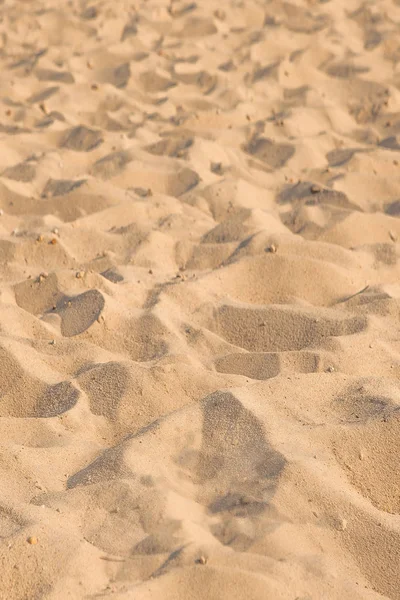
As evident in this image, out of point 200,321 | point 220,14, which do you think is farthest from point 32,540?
A: point 220,14

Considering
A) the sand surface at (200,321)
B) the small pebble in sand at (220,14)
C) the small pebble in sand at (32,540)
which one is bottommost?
the small pebble in sand at (220,14)

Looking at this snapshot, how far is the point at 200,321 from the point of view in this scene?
2.76 m

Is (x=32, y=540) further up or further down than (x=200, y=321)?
further up

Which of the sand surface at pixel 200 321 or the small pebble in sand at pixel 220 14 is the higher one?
the sand surface at pixel 200 321

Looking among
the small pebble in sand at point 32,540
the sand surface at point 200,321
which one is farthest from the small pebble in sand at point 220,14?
the small pebble in sand at point 32,540

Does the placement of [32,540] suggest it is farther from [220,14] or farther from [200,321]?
[220,14]

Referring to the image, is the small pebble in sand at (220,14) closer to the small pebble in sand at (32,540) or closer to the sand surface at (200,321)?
the sand surface at (200,321)

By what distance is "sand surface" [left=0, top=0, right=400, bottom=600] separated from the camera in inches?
70.9

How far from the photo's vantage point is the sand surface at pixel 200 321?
1801 millimetres

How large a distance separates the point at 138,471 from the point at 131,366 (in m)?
0.44

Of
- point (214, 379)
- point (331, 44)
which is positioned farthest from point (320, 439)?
point (331, 44)

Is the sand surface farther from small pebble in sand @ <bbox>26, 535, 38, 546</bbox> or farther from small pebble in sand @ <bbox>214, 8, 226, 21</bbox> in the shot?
small pebble in sand @ <bbox>214, 8, 226, 21</bbox>

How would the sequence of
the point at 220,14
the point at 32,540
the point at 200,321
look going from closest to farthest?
the point at 32,540
the point at 200,321
the point at 220,14

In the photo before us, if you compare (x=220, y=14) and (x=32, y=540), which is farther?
(x=220, y=14)
